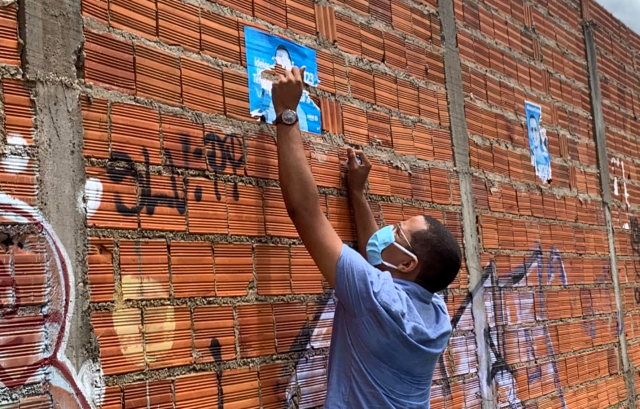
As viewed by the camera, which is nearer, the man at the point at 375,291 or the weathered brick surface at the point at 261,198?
the weathered brick surface at the point at 261,198

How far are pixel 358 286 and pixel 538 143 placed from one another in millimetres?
2887

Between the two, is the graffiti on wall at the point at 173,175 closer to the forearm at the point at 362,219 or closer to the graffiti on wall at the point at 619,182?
the forearm at the point at 362,219

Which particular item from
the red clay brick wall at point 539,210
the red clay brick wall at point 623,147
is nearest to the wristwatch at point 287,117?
the red clay brick wall at point 539,210

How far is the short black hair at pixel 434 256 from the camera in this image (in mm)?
2318

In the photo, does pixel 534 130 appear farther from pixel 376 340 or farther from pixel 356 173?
pixel 376 340

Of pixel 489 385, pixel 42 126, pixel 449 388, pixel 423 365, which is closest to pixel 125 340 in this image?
pixel 42 126

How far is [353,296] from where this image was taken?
6.88 feet

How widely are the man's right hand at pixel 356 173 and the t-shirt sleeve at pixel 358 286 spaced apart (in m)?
0.78

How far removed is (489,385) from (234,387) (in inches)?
74.8

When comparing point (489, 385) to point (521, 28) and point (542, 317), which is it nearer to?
point (542, 317)

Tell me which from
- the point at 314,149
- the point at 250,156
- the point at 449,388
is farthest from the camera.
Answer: the point at 449,388

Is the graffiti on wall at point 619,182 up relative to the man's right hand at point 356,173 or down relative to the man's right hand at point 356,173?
up

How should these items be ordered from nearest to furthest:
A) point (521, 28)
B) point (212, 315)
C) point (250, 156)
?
1. point (212, 315)
2. point (250, 156)
3. point (521, 28)

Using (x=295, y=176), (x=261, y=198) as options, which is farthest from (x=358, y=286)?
(x=261, y=198)
